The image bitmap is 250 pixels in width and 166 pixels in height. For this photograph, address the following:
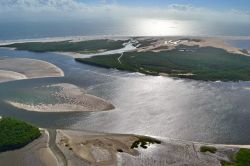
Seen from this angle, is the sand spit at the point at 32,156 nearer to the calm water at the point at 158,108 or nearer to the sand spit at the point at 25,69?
the calm water at the point at 158,108

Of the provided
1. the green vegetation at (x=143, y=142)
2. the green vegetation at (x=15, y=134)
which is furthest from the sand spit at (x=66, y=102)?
the green vegetation at (x=143, y=142)

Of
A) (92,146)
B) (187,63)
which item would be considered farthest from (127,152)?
(187,63)

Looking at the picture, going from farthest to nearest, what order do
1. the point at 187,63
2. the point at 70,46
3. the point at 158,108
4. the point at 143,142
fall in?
the point at 70,46 → the point at 187,63 → the point at 158,108 → the point at 143,142

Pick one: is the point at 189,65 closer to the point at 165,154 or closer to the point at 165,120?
the point at 165,120

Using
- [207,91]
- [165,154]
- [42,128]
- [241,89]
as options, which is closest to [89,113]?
[42,128]

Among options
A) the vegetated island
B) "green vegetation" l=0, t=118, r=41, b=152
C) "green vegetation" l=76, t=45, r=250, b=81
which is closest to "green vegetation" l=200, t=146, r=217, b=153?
the vegetated island

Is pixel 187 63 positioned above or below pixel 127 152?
above

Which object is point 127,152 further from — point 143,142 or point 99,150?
point 99,150

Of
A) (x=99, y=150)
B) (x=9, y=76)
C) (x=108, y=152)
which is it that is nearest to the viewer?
(x=108, y=152)

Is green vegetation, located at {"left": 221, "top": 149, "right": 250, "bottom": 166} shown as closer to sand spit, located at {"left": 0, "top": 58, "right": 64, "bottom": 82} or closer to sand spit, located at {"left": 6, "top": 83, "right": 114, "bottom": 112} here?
sand spit, located at {"left": 6, "top": 83, "right": 114, "bottom": 112}
